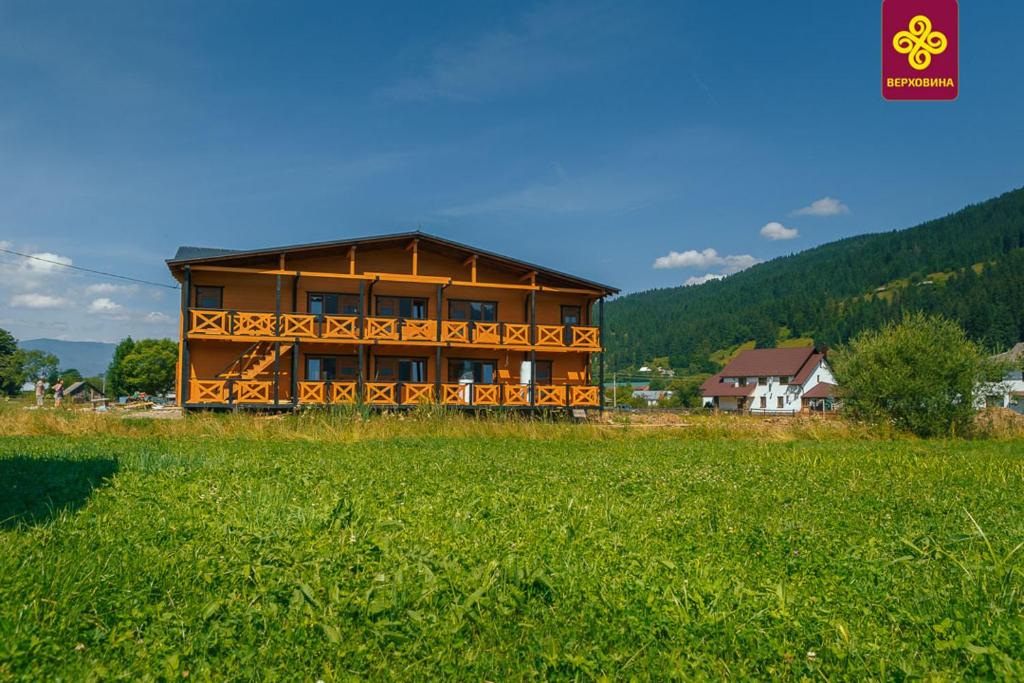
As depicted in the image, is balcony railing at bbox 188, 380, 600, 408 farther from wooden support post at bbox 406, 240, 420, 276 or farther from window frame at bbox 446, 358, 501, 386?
wooden support post at bbox 406, 240, 420, 276

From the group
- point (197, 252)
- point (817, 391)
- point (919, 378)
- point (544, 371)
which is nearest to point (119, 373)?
point (197, 252)

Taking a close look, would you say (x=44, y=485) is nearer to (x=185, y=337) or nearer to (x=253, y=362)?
(x=185, y=337)

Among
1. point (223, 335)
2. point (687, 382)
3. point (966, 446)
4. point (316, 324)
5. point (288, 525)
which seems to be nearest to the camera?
point (288, 525)

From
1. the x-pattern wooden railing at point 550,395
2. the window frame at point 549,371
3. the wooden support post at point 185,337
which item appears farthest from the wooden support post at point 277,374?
the window frame at point 549,371

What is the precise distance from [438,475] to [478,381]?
21.3 meters

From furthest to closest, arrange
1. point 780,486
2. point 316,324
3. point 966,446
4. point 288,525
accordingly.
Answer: point 316,324
point 966,446
point 780,486
point 288,525

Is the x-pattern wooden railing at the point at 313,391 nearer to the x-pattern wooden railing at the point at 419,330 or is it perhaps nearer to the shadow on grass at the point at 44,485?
the x-pattern wooden railing at the point at 419,330

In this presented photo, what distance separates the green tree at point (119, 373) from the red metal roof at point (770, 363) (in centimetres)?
7206

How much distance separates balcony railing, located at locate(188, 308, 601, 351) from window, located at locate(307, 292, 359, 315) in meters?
1.63

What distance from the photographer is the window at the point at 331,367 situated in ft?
90.2

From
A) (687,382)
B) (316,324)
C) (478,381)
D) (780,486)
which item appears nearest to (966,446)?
(780,486)

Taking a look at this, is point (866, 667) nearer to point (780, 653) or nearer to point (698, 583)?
point (780, 653)

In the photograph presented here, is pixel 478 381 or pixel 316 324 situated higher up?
pixel 316 324

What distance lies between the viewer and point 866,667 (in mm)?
3598
